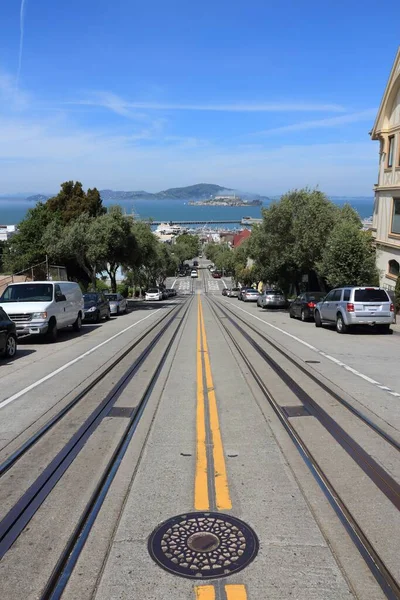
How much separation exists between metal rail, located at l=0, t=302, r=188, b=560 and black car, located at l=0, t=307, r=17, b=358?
17.1 ft

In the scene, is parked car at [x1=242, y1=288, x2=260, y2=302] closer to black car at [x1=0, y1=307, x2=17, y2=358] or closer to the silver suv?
the silver suv

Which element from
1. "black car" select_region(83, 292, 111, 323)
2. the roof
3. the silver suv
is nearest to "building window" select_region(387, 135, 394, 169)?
the roof

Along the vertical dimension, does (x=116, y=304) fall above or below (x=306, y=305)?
below

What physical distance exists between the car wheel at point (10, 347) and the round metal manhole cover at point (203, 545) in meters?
9.82

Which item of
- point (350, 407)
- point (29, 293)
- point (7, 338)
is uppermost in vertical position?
point (29, 293)

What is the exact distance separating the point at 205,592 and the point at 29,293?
15137mm

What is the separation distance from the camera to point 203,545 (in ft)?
13.2

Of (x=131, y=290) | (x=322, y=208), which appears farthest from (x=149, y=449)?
(x=131, y=290)

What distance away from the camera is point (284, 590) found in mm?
3459

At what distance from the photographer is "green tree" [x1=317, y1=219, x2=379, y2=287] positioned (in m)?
26.2

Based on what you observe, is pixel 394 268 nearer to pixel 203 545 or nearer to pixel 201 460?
pixel 201 460

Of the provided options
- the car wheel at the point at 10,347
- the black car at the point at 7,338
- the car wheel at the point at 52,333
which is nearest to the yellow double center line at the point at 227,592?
the black car at the point at 7,338

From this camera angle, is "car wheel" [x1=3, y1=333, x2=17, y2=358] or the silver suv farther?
the silver suv

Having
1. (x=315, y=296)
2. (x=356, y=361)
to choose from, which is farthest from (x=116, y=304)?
(x=356, y=361)
